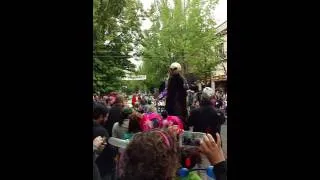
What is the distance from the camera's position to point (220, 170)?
1.53 m

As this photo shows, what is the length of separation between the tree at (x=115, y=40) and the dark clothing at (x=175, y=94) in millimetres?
4410

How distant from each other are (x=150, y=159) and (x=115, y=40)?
848 centimetres

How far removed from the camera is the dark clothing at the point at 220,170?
1508 mm

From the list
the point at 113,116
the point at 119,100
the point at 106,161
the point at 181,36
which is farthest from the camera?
the point at 181,36

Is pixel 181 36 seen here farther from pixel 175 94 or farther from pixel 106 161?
pixel 106 161

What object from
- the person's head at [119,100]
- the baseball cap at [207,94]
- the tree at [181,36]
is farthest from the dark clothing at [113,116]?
the tree at [181,36]

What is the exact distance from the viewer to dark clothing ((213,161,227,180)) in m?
1.51

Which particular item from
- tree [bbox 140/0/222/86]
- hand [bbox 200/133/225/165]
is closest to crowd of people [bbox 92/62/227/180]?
hand [bbox 200/133/225/165]

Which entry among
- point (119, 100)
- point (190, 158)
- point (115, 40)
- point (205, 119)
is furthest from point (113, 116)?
point (115, 40)

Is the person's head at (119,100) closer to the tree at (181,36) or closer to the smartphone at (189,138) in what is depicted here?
the smartphone at (189,138)

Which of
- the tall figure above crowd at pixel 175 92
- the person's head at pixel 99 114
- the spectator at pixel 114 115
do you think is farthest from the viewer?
the spectator at pixel 114 115
